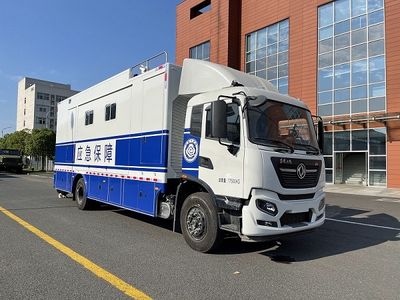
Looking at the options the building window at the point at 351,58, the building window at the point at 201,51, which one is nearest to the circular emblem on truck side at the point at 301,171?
the building window at the point at 351,58

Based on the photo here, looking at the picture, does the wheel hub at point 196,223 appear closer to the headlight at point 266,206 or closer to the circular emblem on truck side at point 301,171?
the headlight at point 266,206

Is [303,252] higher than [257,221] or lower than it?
lower

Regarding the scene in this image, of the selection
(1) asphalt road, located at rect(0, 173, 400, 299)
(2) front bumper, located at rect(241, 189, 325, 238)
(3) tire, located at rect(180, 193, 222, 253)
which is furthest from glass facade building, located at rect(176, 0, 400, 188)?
(3) tire, located at rect(180, 193, 222, 253)

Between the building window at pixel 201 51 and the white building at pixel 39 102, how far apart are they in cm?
8375

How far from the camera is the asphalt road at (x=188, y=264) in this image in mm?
5098

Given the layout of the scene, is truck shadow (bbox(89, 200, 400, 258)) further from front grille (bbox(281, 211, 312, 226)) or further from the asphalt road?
front grille (bbox(281, 211, 312, 226))

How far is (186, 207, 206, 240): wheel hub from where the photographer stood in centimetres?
705

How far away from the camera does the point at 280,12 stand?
3519 centimetres

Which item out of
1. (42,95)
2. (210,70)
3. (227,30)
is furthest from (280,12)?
(42,95)

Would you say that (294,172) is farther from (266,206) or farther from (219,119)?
(219,119)

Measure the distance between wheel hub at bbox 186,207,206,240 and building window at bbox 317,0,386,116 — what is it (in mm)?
24001

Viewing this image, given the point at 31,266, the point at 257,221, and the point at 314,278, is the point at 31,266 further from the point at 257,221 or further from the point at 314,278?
the point at 314,278

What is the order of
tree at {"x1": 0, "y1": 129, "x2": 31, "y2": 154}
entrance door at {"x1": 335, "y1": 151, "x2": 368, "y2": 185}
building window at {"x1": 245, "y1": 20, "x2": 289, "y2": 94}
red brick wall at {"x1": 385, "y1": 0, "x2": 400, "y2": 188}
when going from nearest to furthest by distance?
red brick wall at {"x1": 385, "y1": 0, "x2": 400, "y2": 188} < entrance door at {"x1": 335, "y1": 151, "x2": 368, "y2": 185} < building window at {"x1": 245, "y1": 20, "x2": 289, "y2": 94} < tree at {"x1": 0, "y1": 129, "x2": 31, "y2": 154}

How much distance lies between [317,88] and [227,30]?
463 inches
